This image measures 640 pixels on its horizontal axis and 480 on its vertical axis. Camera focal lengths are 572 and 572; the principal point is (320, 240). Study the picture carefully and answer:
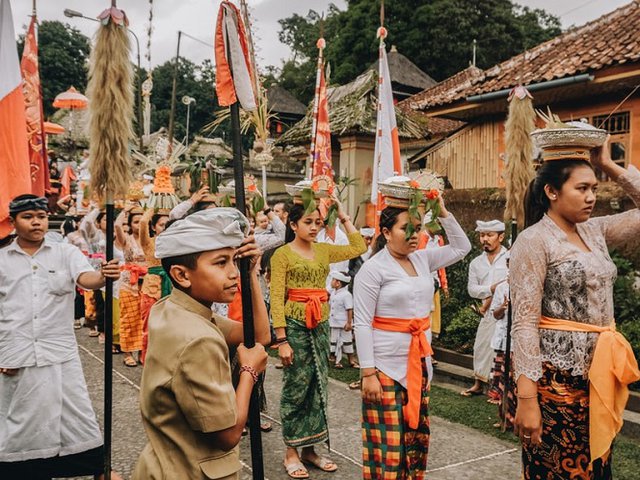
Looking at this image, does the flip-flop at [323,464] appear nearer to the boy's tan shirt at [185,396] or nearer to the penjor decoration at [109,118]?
the penjor decoration at [109,118]

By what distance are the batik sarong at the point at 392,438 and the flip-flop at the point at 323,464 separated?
0.99 m

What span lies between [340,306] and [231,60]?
603cm

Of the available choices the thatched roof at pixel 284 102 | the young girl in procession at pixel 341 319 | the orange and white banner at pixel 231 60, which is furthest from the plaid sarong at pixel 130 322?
the thatched roof at pixel 284 102

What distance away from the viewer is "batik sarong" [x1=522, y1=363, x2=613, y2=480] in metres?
2.67

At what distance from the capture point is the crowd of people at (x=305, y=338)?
1981 mm

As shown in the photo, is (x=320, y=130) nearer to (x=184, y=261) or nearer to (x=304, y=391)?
(x=304, y=391)

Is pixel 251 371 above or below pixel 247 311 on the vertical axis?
below

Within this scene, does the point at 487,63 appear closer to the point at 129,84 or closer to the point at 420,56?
the point at 420,56

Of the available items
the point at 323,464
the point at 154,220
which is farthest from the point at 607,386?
the point at 154,220

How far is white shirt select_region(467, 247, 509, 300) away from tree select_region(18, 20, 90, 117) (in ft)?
133

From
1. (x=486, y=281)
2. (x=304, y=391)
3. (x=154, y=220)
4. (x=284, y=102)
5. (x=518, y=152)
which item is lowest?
(x=304, y=391)

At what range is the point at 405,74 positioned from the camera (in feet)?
85.6

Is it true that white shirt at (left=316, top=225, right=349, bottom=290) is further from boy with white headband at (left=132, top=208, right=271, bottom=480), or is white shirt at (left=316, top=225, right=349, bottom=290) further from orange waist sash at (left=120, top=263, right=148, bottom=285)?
boy with white headband at (left=132, top=208, right=271, bottom=480)

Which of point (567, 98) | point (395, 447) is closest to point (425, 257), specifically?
point (395, 447)
